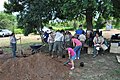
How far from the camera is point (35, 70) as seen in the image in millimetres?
11633

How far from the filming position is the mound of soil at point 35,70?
10.9m

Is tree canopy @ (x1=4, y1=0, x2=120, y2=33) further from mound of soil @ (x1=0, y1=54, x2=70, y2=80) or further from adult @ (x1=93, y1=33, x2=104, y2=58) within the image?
mound of soil @ (x1=0, y1=54, x2=70, y2=80)

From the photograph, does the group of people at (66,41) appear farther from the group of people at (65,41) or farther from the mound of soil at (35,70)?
the mound of soil at (35,70)

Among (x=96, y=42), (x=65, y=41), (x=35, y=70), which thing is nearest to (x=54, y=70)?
(x=35, y=70)

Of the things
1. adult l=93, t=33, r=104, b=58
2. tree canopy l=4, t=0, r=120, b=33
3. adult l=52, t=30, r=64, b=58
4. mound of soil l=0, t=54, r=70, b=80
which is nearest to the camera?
mound of soil l=0, t=54, r=70, b=80

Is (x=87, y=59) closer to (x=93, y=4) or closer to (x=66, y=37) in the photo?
(x=66, y=37)

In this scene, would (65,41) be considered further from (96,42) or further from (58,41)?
(96,42)

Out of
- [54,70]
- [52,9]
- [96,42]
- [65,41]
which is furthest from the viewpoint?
[52,9]

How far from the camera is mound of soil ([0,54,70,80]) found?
35.7 ft

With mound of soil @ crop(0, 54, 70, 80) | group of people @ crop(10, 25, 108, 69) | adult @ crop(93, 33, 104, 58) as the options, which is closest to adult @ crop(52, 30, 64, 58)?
group of people @ crop(10, 25, 108, 69)

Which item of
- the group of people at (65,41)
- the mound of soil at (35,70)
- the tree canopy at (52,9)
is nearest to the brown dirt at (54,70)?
the mound of soil at (35,70)

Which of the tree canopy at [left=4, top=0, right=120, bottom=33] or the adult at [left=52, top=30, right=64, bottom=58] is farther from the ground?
the tree canopy at [left=4, top=0, right=120, bottom=33]

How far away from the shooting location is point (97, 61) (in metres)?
13.8

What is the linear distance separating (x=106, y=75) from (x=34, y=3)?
768cm
